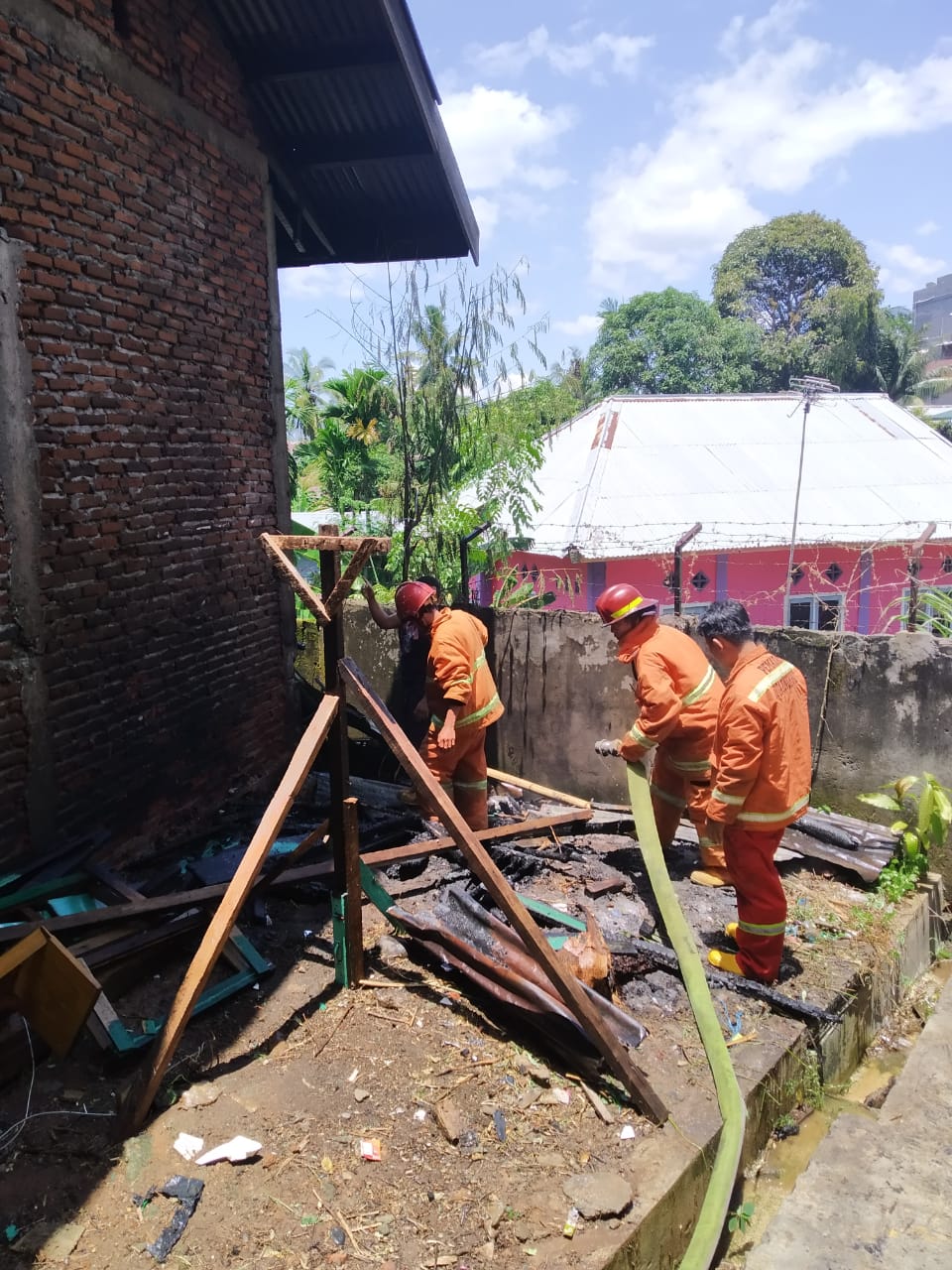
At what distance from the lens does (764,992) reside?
412cm

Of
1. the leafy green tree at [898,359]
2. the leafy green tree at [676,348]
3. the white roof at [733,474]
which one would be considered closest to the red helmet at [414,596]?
the white roof at [733,474]

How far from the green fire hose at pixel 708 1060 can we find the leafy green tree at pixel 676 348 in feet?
98.7

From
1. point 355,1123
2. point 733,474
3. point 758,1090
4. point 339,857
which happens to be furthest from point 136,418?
point 733,474

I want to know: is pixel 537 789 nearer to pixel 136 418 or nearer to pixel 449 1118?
Result: pixel 449 1118

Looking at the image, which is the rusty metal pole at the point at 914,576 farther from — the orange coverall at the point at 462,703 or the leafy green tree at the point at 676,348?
the leafy green tree at the point at 676,348

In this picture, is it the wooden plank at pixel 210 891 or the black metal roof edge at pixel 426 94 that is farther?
the black metal roof edge at pixel 426 94

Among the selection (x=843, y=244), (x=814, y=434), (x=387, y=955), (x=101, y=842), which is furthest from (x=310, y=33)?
(x=843, y=244)

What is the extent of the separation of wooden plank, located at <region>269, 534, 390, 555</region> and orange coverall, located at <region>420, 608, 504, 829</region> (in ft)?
5.86

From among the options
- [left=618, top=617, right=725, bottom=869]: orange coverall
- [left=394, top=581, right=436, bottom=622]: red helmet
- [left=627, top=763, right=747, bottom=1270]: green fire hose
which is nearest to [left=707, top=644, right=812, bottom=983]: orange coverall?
[left=627, top=763, right=747, bottom=1270]: green fire hose

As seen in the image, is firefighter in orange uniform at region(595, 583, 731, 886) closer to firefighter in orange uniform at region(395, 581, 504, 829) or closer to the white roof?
firefighter in orange uniform at region(395, 581, 504, 829)

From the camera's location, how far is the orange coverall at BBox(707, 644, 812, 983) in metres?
4.03

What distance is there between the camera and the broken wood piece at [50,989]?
3.40m

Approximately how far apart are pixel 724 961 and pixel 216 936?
2.56 metres

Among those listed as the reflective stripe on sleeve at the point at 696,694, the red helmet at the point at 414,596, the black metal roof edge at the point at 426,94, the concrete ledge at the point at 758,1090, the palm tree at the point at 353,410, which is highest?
the black metal roof edge at the point at 426,94
